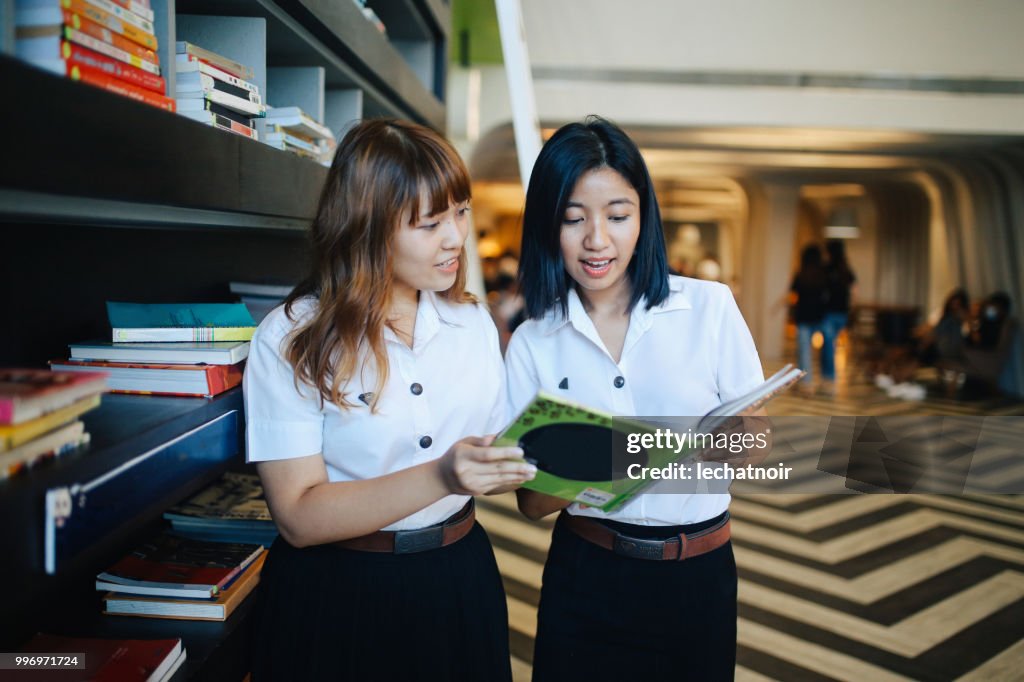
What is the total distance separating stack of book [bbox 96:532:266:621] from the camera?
168 centimetres

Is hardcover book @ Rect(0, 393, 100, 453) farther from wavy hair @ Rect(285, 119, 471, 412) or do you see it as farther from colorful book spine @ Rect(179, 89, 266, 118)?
colorful book spine @ Rect(179, 89, 266, 118)

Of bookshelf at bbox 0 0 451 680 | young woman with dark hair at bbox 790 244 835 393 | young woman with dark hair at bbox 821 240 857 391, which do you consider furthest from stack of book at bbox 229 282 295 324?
young woman with dark hair at bbox 821 240 857 391

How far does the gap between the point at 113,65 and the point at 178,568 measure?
118 centimetres

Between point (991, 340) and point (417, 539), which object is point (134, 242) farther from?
point (991, 340)

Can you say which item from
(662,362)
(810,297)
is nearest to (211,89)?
(662,362)

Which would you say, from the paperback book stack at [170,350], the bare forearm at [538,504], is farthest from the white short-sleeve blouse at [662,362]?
the paperback book stack at [170,350]

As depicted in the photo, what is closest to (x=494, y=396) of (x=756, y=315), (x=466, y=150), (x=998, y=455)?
(x=998, y=455)

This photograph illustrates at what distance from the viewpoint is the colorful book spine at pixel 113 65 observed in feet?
3.62

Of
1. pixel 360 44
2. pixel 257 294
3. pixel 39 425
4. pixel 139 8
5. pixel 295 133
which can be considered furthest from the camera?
pixel 360 44

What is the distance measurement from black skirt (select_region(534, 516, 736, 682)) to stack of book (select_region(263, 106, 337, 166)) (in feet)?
4.46

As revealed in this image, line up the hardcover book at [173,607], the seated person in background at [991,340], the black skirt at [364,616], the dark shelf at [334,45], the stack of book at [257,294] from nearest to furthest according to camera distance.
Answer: the black skirt at [364,616], the hardcover book at [173,607], the dark shelf at [334,45], the stack of book at [257,294], the seated person in background at [991,340]

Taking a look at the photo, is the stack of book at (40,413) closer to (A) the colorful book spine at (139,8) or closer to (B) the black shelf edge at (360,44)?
(A) the colorful book spine at (139,8)

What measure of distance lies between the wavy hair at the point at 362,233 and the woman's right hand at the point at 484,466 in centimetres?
29

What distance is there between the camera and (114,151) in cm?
108
